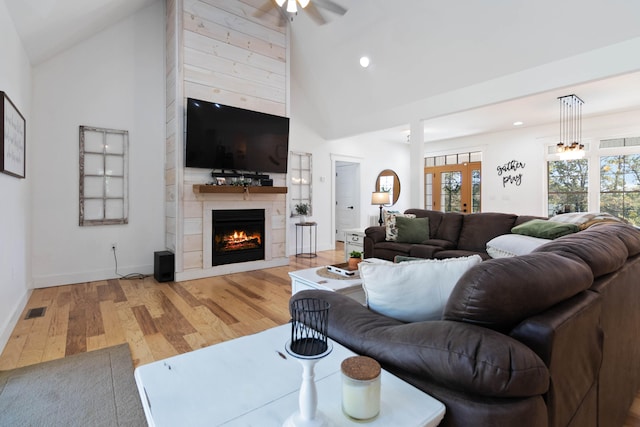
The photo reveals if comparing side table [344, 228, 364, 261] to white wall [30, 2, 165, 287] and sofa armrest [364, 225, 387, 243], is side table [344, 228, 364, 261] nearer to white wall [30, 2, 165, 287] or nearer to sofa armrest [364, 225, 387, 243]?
sofa armrest [364, 225, 387, 243]

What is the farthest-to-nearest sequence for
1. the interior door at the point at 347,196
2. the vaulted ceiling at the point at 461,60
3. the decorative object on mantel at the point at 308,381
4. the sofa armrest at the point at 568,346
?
the interior door at the point at 347,196
the vaulted ceiling at the point at 461,60
the sofa armrest at the point at 568,346
the decorative object on mantel at the point at 308,381

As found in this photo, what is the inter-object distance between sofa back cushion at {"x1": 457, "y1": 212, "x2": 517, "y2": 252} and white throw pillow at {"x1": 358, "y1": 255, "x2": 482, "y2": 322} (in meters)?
3.07

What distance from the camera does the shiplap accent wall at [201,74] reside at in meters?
4.35

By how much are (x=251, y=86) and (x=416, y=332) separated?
486cm

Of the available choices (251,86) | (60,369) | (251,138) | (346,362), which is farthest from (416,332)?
(251,86)

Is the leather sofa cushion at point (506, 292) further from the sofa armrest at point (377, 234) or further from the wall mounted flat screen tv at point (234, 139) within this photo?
the wall mounted flat screen tv at point (234, 139)

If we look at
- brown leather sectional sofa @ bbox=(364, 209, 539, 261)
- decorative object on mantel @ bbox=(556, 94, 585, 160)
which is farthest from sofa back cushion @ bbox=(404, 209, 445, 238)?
decorative object on mantel @ bbox=(556, 94, 585, 160)

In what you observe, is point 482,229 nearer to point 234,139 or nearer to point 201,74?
point 234,139


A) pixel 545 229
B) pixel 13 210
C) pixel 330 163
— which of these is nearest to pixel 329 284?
pixel 545 229

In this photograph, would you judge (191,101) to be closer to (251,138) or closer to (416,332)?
(251,138)

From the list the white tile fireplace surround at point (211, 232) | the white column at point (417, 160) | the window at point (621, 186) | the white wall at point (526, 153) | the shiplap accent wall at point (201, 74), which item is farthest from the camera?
the white wall at point (526, 153)

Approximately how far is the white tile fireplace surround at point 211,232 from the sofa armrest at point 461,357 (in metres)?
3.87

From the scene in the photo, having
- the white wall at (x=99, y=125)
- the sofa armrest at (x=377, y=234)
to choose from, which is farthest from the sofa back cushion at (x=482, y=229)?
the white wall at (x=99, y=125)

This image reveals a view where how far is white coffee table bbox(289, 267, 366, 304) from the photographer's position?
2.37 meters
